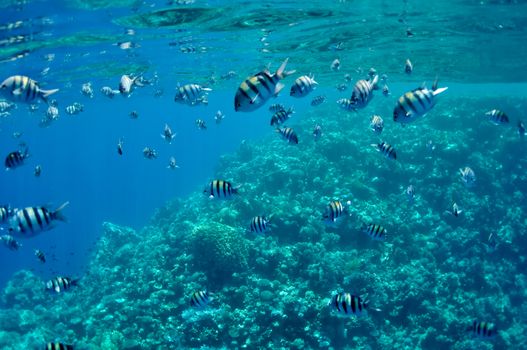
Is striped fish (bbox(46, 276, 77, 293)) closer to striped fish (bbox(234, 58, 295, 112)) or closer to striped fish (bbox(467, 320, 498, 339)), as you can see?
striped fish (bbox(234, 58, 295, 112))

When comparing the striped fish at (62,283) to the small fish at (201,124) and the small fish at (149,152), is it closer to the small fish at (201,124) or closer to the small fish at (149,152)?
the small fish at (149,152)

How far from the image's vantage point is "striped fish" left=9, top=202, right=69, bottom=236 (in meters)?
5.95

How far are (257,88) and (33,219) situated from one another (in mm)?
4230

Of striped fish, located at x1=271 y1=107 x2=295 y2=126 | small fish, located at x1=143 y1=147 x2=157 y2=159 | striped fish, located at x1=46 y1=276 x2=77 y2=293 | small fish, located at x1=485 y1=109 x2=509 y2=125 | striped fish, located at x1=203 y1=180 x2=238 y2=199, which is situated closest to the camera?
striped fish, located at x1=203 y1=180 x2=238 y2=199

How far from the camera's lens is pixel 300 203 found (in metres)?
19.5

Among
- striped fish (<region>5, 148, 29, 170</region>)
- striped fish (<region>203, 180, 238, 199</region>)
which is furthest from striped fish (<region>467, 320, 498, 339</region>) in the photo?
striped fish (<region>5, 148, 29, 170</region>)

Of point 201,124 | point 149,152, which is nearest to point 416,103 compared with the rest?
point 149,152

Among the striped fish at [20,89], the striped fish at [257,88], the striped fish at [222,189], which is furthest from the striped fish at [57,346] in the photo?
the striped fish at [257,88]

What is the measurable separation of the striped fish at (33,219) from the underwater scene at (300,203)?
27mm

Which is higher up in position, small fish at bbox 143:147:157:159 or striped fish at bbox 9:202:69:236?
striped fish at bbox 9:202:69:236

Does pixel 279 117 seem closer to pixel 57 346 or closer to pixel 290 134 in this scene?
pixel 290 134

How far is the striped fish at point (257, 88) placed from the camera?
13.8 ft

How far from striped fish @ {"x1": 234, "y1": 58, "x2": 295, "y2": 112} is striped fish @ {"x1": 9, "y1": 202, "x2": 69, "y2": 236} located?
3578 mm

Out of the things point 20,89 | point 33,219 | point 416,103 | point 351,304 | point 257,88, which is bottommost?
point 351,304
